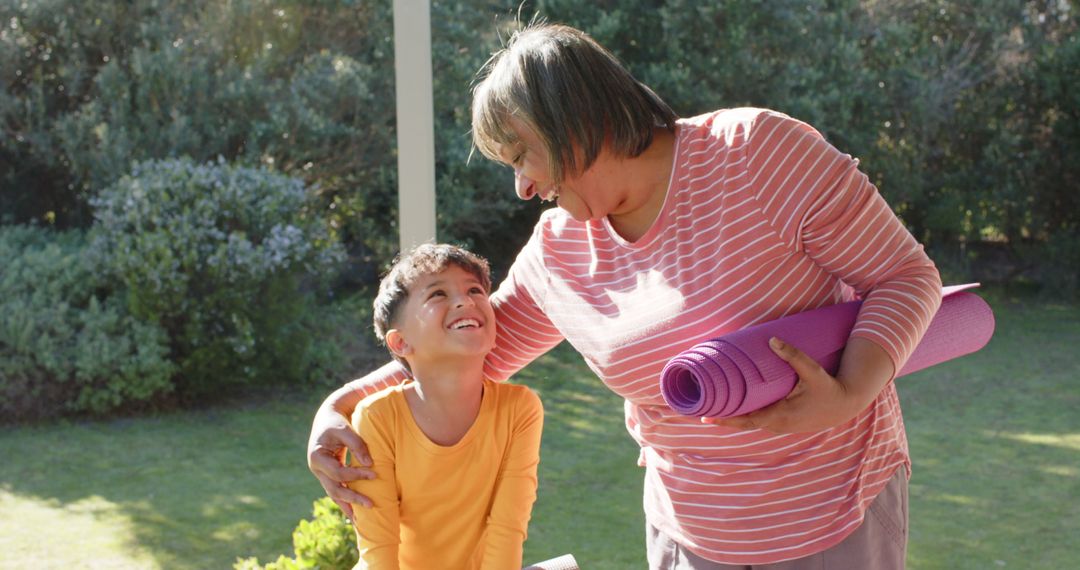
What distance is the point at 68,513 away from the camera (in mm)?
4371

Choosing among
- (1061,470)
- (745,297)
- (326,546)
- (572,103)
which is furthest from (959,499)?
(572,103)

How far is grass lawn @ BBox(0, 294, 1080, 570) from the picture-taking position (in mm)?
4012

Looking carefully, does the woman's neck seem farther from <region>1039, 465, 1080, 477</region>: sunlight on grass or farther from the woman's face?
<region>1039, 465, 1080, 477</region>: sunlight on grass

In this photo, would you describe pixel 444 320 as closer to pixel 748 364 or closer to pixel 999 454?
pixel 748 364

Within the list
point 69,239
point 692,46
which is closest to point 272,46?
point 69,239

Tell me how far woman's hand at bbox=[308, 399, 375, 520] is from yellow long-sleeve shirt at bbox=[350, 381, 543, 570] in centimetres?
4

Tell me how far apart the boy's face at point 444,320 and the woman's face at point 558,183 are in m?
0.35

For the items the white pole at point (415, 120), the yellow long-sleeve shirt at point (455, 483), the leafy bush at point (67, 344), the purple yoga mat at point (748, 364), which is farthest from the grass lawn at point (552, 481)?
the purple yoga mat at point (748, 364)

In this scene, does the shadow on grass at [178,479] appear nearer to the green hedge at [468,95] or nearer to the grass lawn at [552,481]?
the grass lawn at [552,481]

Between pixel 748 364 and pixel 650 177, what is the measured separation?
344mm

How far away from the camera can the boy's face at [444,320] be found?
1835 millimetres

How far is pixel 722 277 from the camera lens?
1.41 metres

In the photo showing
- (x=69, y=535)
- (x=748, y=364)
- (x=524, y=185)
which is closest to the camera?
(x=748, y=364)

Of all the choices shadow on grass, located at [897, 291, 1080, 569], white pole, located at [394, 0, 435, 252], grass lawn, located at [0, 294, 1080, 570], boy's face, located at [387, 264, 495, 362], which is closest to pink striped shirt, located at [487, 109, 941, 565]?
boy's face, located at [387, 264, 495, 362]
